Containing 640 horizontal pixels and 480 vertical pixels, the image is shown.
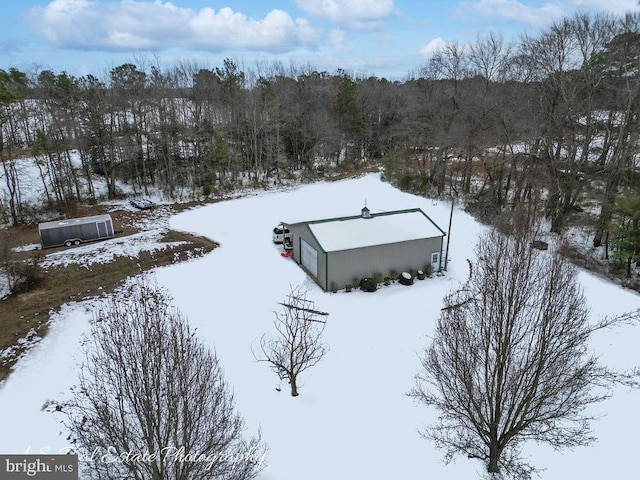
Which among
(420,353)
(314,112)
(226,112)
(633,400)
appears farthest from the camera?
(314,112)

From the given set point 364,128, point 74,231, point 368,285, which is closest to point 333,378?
point 368,285

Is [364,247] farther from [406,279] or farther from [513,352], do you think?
[513,352]

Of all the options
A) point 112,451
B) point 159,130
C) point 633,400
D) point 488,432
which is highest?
point 159,130

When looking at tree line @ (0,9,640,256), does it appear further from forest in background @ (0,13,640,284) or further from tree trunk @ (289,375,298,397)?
tree trunk @ (289,375,298,397)

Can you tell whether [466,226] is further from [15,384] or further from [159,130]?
[159,130]

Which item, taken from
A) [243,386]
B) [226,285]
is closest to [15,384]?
[243,386]

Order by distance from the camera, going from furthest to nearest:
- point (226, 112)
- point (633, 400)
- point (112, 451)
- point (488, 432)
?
point (226, 112)
point (633, 400)
point (488, 432)
point (112, 451)

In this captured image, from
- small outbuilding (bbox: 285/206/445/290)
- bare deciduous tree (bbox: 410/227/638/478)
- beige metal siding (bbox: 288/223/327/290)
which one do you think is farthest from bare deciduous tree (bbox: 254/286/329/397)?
bare deciduous tree (bbox: 410/227/638/478)
